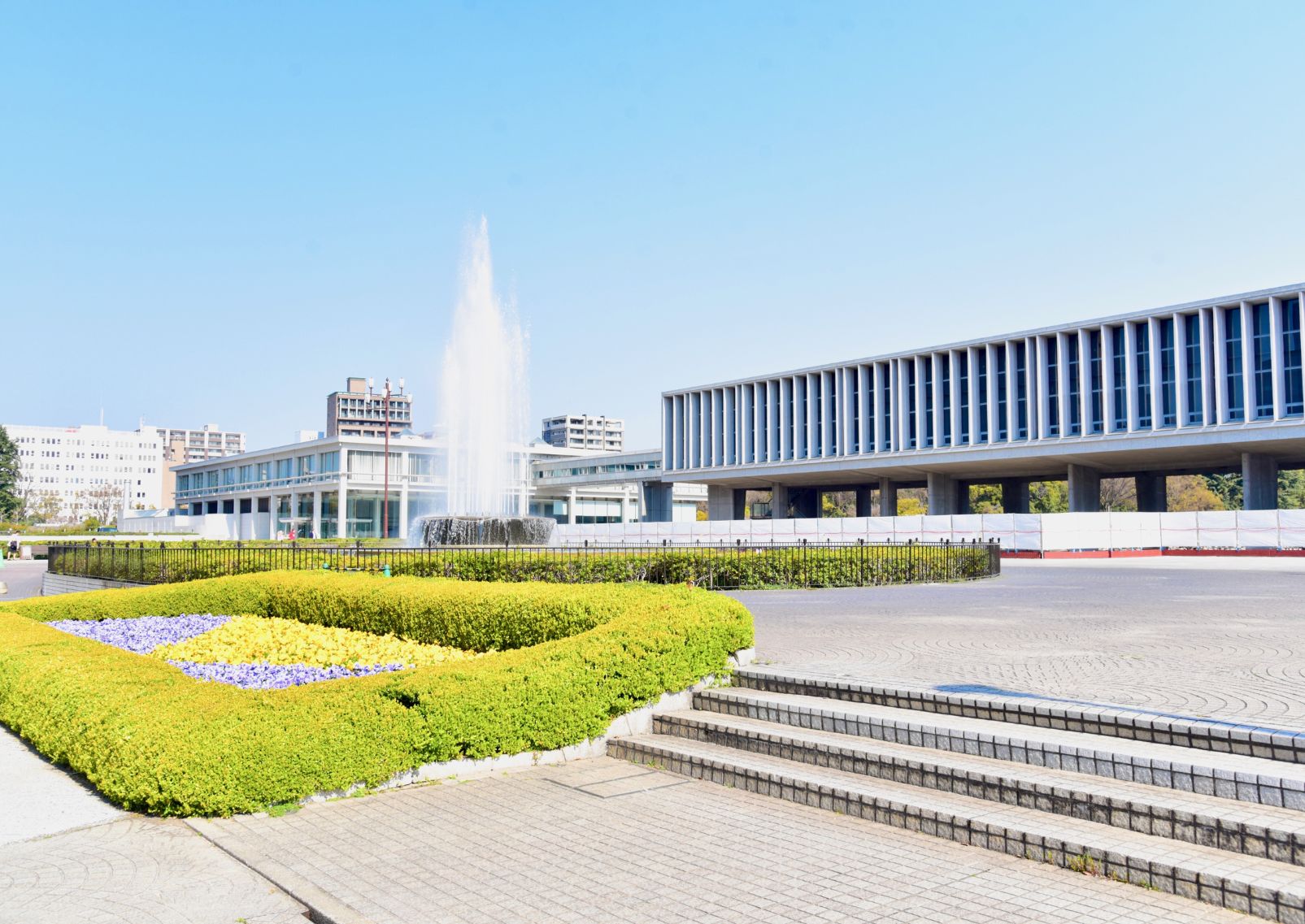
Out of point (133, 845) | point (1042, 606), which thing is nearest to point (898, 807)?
point (133, 845)

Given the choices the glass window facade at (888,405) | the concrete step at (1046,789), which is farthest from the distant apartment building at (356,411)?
the concrete step at (1046,789)

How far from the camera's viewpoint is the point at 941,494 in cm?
6544

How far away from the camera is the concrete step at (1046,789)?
16.4 ft

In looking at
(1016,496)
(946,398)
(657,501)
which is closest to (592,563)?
(946,398)

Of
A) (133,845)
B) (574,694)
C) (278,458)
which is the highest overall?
(278,458)

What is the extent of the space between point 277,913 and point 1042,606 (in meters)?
14.7

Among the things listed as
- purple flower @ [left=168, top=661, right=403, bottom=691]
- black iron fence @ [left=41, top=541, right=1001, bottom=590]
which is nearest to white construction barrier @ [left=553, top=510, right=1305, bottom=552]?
black iron fence @ [left=41, top=541, right=1001, bottom=590]

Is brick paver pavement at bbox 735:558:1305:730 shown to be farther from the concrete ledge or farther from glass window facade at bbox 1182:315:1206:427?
glass window facade at bbox 1182:315:1206:427

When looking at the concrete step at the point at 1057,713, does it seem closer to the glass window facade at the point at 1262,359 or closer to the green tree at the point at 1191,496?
the glass window facade at the point at 1262,359

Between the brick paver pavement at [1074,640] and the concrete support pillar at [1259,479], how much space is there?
33.2 meters

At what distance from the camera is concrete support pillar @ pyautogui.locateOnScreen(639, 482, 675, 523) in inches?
3346

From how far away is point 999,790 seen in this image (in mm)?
6031

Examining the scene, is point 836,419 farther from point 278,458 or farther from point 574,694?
point 574,694

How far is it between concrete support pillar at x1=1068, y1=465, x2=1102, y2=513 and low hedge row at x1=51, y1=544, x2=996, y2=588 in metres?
37.7
